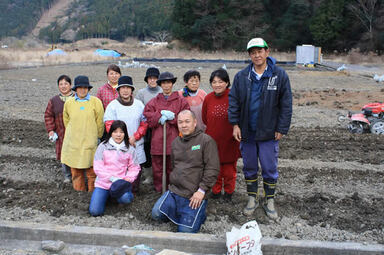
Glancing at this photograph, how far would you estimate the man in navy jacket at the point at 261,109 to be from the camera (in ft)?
12.7

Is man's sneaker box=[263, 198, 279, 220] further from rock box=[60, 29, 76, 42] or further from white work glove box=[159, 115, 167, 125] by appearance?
rock box=[60, 29, 76, 42]

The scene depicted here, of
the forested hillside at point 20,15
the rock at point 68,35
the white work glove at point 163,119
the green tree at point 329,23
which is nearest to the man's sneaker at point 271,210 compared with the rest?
the white work glove at point 163,119

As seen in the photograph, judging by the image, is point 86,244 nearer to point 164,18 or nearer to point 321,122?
point 321,122

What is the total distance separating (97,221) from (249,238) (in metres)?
1.80

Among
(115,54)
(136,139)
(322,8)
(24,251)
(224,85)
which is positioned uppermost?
(322,8)

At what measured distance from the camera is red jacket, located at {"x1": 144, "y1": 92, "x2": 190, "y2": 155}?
4.73m

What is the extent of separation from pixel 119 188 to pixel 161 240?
100cm

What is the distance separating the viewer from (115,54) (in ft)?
135

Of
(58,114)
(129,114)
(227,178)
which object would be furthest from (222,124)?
(58,114)

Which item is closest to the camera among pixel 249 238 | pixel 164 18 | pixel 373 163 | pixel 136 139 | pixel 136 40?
pixel 249 238

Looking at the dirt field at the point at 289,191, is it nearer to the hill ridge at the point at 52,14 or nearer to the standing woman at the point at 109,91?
the standing woman at the point at 109,91

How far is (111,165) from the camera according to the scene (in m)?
4.47

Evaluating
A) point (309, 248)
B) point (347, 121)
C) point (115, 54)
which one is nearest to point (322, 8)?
point (115, 54)

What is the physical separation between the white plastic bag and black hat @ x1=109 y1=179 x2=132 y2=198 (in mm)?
1547
